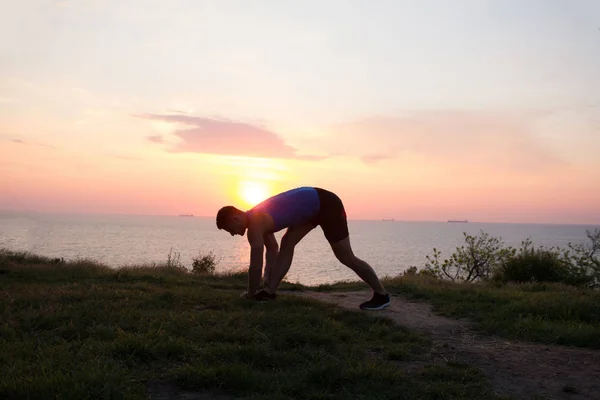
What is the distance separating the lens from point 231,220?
6383 mm

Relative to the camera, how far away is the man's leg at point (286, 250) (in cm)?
682

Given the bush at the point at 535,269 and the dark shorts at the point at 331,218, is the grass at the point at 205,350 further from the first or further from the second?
the bush at the point at 535,269

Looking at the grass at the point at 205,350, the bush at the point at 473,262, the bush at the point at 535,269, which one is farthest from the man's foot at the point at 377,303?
the bush at the point at 473,262

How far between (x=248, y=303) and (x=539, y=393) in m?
3.75

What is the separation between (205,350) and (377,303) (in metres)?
3.36

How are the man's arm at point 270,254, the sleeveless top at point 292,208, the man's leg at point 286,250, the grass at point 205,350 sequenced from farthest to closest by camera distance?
1. the man's arm at point 270,254
2. the man's leg at point 286,250
3. the sleeveless top at point 292,208
4. the grass at point 205,350

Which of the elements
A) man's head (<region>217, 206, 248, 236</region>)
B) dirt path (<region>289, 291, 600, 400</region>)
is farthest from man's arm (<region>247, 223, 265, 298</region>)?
dirt path (<region>289, 291, 600, 400</region>)

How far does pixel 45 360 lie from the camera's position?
3723 millimetres

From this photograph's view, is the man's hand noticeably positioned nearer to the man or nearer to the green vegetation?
the man

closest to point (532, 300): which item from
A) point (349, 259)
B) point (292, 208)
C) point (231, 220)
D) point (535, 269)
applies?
point (349, 259)

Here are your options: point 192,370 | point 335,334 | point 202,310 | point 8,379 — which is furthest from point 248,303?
point 8,379

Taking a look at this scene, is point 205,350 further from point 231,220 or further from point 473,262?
point 473,262

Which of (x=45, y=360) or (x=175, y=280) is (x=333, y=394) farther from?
(x=175, y=280)

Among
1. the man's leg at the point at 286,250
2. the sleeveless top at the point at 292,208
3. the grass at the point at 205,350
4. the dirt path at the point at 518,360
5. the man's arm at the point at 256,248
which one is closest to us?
the grass at the point at 205,350
